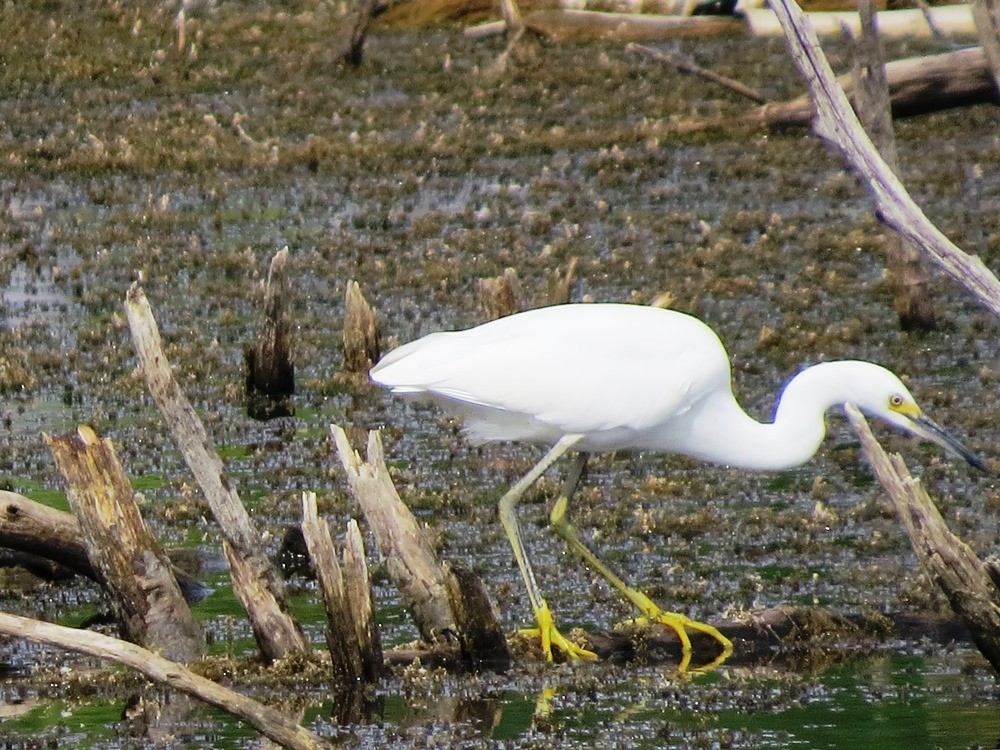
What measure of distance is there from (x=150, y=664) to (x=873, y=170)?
3151 millimetres

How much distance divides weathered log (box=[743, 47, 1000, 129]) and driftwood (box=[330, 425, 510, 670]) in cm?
1057

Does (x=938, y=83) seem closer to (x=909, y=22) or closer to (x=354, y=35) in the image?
(x=909, y=22)

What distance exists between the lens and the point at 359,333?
12383 mm

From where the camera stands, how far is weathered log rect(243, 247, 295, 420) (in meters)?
11.9

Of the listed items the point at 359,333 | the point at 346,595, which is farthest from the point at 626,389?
the point at 359,333

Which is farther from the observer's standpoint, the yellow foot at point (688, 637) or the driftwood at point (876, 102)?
the driftwood at point (876, 102)

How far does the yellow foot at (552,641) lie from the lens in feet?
24.7

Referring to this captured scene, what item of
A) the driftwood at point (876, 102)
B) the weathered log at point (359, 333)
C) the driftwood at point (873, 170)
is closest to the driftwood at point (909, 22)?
the driftwood at point (876, 102)

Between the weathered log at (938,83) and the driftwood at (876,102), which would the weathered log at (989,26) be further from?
the weathered log at (938,83)

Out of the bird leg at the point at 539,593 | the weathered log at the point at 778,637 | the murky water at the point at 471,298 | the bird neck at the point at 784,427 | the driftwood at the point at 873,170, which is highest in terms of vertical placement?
the driftwood at the point at 873,170

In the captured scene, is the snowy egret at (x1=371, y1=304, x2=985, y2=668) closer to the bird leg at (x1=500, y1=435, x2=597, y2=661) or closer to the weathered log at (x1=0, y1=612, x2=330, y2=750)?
the bird leg at (x1=500, y1=435, x2=597, y2=661)

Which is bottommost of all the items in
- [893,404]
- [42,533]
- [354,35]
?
[354,35]

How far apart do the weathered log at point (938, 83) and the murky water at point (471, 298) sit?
800 millimetres

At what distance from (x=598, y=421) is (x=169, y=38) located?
20125 millimetres
